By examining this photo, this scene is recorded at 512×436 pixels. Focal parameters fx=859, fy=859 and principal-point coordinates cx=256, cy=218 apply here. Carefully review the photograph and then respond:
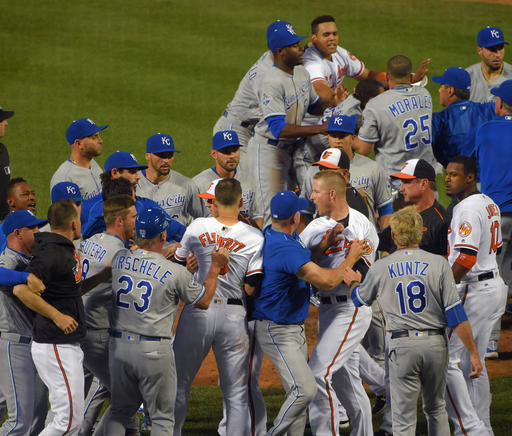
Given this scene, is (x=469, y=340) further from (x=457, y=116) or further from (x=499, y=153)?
(x=457, y=116)

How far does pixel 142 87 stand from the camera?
16.8 m

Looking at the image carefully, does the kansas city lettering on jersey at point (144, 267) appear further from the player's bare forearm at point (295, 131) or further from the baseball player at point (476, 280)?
the player's bare forearm at point (295, 131)

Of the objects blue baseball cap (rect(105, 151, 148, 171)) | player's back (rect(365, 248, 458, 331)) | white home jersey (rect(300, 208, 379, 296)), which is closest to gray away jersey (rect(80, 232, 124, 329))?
blue baseball cap (rect(105, 151, 148, 171))

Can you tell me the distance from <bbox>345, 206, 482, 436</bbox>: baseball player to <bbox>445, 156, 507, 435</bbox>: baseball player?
562 millimetres

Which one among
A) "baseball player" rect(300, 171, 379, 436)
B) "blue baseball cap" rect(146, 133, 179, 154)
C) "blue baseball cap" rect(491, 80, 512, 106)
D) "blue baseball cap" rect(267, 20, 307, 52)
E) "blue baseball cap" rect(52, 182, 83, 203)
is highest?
"blue baseball cap" rect(267, 20, 307, 52)

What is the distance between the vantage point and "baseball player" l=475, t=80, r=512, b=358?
7172 mm

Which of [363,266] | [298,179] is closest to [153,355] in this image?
[363,266]

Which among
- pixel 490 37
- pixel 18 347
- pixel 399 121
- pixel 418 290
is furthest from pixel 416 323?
pixel 490 37

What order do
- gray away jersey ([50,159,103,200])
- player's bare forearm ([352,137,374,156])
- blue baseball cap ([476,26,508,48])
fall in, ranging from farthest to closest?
blue baseball cap ([476,26,508,48])
player's bare forearm ([352,137,374,156])
gray away jersey ([50,159,103,200])

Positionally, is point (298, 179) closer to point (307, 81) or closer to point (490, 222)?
point (307, 81)

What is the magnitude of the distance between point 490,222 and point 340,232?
3.57 feet

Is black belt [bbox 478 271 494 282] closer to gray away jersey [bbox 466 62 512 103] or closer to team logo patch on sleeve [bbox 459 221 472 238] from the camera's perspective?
team logo patch on sleeve [bbox 459 221 472 238]

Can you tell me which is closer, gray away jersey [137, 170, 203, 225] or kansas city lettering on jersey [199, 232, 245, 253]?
kansas city lettering on jersey [199, 232, 245, 253]

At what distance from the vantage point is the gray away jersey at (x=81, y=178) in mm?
7238
